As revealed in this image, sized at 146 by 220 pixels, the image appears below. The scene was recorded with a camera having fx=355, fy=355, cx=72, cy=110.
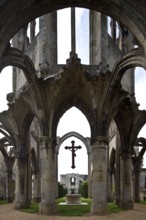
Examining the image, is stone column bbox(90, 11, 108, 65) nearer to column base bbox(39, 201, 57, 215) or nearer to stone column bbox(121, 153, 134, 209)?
stone column bbox(121, 153, 134, 209)

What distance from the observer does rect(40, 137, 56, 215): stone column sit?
16.4 metres

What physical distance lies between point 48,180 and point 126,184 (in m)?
4.58

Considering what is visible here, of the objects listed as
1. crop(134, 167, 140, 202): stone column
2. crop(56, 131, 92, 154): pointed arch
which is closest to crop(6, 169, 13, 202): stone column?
crop(56, 131, 92, 154): pointed arch

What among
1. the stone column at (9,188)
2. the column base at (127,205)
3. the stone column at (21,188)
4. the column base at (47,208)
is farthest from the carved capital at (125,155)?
the stone column at (9,188)

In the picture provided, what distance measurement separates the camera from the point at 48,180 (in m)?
16.6

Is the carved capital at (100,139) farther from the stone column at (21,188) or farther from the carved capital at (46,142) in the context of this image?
the stone column at (21,188)

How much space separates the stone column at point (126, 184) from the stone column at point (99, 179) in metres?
2.78

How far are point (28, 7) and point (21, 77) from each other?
9.88 metres

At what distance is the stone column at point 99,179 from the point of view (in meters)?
16.0

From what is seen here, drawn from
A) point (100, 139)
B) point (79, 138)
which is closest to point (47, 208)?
point (100, 139)

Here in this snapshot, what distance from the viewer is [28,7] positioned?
32.3 ft

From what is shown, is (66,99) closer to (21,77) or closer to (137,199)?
(21,77)

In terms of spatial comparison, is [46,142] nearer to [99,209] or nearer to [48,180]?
[48,180]

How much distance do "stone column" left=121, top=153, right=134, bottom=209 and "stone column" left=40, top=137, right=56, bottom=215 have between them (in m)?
4.11
